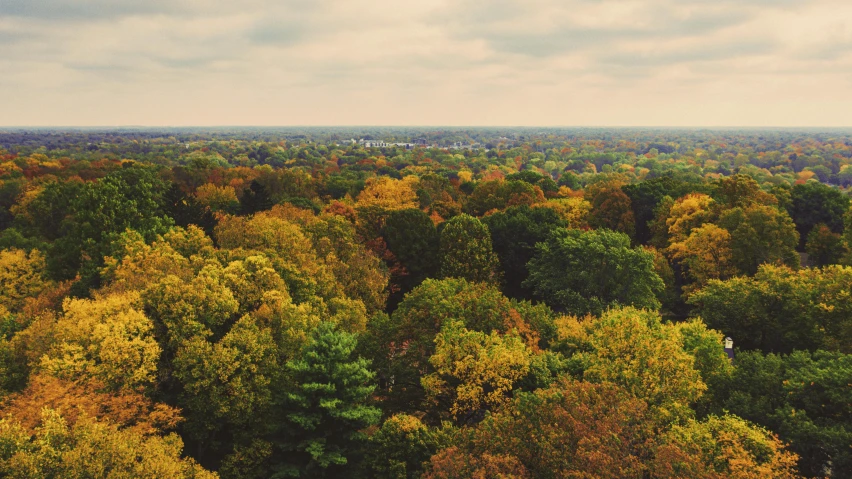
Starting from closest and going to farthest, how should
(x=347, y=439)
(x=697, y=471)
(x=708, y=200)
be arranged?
(x=697, y=471) < (x=347, y=439) < (x=708, y=200)

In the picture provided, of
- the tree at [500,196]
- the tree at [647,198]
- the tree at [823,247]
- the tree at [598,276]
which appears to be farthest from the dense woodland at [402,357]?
the tree at [500,196]

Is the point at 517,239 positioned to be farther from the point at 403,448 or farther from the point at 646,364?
the point at 403,448

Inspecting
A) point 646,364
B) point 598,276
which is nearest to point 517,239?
point 598,276

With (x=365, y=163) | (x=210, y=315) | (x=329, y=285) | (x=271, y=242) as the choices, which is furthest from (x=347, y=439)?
(x=365, y=163)

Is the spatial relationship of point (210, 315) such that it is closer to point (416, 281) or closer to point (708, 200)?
point (416, 281)

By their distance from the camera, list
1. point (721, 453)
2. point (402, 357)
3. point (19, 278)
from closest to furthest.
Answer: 1. point (721, 453)
2. point (402, 357)
3. point (19, 278)

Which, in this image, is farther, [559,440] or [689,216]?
[689,216]
